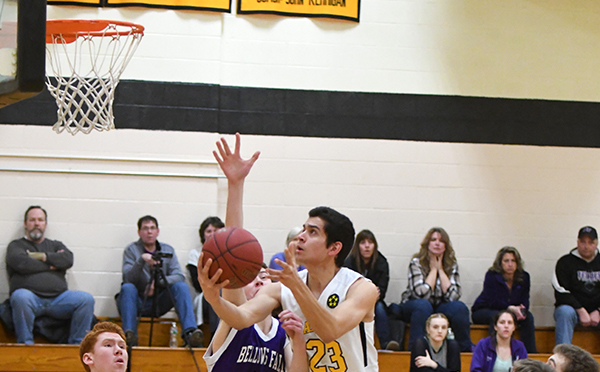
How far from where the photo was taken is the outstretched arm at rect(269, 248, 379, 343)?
3.23 metres

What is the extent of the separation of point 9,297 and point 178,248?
1879 mm

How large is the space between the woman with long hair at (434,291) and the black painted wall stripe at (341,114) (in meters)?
Answer: 1.43

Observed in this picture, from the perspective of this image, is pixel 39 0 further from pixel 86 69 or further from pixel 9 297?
pixel 9 297

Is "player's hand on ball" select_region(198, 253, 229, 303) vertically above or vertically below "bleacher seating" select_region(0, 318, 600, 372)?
above

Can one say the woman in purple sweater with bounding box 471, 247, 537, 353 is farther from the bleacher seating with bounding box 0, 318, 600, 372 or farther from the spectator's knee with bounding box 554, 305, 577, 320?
the bleacher seating with bounding box 0, 318, 600, 372

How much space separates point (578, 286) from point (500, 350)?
5.73ft

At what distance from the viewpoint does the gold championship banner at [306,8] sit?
8.19 meters

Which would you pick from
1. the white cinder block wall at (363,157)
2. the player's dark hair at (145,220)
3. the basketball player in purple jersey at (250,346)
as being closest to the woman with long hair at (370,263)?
the white cinder block wall at (363,157)

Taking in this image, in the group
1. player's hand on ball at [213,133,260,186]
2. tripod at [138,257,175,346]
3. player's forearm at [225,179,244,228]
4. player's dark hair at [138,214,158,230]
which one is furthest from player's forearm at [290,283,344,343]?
player's dark hair at [138,214,158,230]

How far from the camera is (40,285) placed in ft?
23.3

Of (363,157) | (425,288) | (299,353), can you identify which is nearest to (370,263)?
(425,288)

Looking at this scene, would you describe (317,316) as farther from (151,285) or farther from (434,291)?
(434,291)

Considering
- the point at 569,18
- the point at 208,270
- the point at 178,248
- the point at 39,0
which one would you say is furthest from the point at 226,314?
the point at 569,18

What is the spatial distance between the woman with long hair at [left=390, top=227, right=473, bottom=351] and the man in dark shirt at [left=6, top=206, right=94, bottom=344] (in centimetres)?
336
